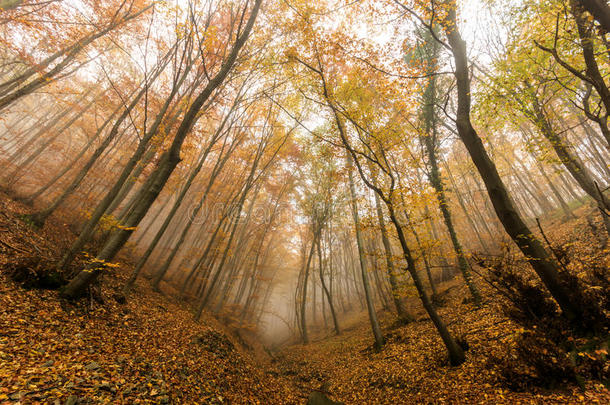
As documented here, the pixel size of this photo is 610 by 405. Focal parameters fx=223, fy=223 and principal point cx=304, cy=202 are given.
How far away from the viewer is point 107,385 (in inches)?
128

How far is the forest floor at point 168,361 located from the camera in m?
3.06

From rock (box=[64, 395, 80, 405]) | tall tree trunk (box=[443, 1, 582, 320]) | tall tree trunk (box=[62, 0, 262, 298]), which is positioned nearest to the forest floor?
rock (box=[64, 395, 80, 405])

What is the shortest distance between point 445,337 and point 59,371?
23.1 ft

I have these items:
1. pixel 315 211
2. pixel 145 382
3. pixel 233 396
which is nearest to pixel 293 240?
pixel 315 211

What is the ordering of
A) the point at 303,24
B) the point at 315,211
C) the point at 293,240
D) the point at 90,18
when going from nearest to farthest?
the point at 303,24
the point at 90,18
the point at 315,211
the point at 293,240

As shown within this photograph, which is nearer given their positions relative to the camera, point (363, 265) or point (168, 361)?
point (168, 361)

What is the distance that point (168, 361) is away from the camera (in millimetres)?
4938

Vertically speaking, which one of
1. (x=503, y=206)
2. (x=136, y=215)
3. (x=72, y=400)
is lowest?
(x=72, y=400)

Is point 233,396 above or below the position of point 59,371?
below

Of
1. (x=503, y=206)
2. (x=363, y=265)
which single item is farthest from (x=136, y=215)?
(x=363, y=265)

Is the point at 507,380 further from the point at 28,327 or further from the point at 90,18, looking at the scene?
the point at 90,18

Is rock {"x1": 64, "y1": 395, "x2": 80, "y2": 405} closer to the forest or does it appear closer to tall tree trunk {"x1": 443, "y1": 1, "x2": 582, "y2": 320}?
the forest

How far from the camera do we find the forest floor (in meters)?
3.06

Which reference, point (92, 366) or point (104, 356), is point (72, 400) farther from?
point (104, 356)
